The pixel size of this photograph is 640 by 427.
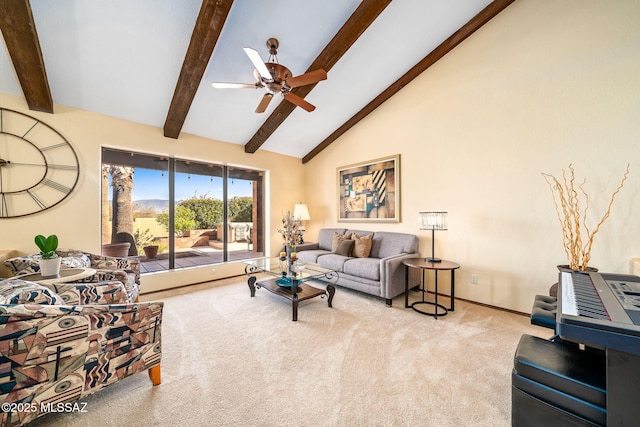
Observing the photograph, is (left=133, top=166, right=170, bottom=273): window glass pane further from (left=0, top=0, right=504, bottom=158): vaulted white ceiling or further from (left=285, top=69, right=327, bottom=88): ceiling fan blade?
(left=285, top=69, right=327, bottom=88): ceiling fan blade

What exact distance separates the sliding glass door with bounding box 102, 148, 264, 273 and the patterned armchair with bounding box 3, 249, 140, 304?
0.90 m

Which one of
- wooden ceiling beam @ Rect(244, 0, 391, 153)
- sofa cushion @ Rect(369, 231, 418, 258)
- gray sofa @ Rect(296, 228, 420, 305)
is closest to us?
wooden ceiling beam @ Rect(244, 0, 391, 153)

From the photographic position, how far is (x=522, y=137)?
290 centimetres

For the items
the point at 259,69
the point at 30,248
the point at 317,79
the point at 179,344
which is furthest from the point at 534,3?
the point at 30,248

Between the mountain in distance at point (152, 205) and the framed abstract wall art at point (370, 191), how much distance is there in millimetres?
3182

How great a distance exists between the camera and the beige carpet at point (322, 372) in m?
1.49

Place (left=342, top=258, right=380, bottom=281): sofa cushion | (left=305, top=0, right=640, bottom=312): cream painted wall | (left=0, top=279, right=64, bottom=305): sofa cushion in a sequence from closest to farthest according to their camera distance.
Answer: (left=0, top=279, right=64, bottom=305): sofa cushion
(left=305, top=0, right=640, bottom=312): cream painted wall
(left=342, top=258, right=380, bottom=281): sofa cushion

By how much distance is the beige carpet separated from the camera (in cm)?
149

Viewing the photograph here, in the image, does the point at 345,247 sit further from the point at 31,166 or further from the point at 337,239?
the point at 31,166

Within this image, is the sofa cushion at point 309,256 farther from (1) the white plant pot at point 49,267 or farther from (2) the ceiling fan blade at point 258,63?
(1) the white plant pot at point 49,267

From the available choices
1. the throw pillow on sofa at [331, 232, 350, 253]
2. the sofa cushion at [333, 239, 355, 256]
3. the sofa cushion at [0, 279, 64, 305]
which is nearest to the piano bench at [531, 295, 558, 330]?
the sofa cushion at [333, 239, 355, 256]

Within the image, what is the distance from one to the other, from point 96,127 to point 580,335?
4935 mm

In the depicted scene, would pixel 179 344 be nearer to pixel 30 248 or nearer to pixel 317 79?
pixel 30 248

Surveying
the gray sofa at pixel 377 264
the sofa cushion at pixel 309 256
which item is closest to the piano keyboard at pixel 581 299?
the gray sofa at pixel 377 264
